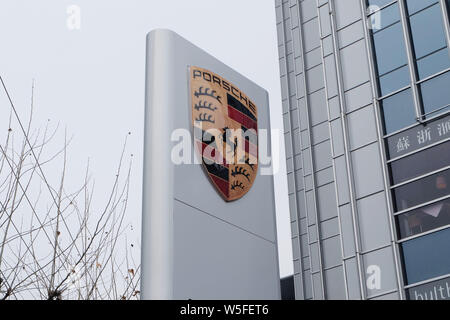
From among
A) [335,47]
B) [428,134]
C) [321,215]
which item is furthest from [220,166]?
[321,215]

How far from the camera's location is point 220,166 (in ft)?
29.8

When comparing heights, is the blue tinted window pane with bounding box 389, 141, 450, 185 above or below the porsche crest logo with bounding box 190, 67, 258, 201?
above

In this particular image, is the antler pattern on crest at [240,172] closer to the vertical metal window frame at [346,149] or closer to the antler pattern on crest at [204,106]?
the antler pattern on crest at [204,106]

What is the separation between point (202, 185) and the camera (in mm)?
8789

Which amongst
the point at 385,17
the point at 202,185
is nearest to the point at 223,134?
the point at 202,185

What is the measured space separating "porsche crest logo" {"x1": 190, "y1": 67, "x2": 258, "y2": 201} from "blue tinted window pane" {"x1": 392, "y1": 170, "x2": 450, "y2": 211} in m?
11.4

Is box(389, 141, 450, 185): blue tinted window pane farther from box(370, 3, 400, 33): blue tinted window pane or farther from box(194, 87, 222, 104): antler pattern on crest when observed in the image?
box(194, 87, 222, 104): antler pattern on crest

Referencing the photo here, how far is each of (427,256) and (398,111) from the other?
4.67 m

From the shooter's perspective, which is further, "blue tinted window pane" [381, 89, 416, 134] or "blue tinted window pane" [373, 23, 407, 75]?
"blue tinted window pane" [373, 23, 407, 75]

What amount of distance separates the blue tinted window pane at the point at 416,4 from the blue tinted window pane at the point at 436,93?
2435 millimetres

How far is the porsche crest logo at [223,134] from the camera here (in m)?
8.98

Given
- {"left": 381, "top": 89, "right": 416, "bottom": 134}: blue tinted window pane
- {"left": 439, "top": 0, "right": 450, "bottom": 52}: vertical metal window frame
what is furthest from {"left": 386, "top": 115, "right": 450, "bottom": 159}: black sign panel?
{"left": 439, "top": 0, "right": 450, "bottom": 52}: vertical metal window frame

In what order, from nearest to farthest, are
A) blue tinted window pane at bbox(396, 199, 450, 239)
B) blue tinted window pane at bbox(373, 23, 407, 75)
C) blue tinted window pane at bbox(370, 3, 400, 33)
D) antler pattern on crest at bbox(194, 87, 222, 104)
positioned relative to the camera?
antler pattern on crest at bbox(194, 87, 222, 104) → blue tinted window pane at bbox(396, 199, 450, 239) → blue tinted window pane at bbox(373, 23, 407, 75) → blue tinted window pane at bbox(370, 3, 400, 33)

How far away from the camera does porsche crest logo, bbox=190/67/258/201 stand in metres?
8.98
